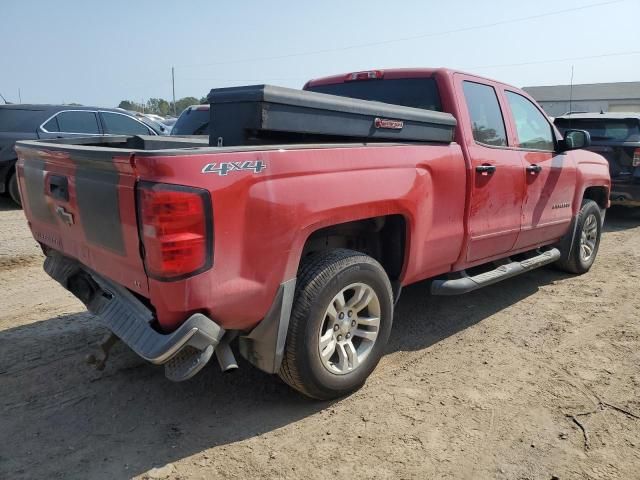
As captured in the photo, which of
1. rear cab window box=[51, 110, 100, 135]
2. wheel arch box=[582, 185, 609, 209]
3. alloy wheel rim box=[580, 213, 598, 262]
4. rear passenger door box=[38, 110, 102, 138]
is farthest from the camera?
rear cab window box=[51, 110, 100, 135]

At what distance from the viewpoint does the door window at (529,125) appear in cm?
491

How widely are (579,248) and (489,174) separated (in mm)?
2396

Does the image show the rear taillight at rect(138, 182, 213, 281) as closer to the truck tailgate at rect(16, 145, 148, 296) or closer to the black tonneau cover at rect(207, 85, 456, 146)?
the truck tailgate at rect(16, 145, 148, 296)

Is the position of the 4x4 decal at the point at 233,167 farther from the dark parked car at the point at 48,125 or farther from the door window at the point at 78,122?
the door window at the point at 78,122

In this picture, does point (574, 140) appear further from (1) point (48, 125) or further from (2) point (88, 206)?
(1) point (48, 125)

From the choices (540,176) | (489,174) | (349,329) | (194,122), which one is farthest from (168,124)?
(349,329)

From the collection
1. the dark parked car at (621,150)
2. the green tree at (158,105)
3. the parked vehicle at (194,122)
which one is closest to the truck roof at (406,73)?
the parked vehicle at (194,122)

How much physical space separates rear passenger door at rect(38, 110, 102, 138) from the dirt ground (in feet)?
20.0

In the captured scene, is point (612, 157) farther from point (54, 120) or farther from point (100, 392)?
point (54, 120)

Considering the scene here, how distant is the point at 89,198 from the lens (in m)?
2.79

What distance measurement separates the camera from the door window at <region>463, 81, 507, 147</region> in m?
4.30

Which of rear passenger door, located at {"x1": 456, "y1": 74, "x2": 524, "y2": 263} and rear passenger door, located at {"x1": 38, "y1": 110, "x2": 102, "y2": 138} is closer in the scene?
rear passenger door, located at {"x1": 456, "y1": 74, "x2": 524, "y2": 263}

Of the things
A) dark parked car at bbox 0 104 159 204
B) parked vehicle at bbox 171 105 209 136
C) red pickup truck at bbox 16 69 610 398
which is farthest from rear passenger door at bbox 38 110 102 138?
red pickup truck at bbox 16 69 610 398

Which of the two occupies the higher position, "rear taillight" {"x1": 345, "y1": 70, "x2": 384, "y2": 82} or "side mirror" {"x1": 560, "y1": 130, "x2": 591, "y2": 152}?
"rear taillight" {"x1": 345, "y1": 70, "x2": 384, "y2": 82}
